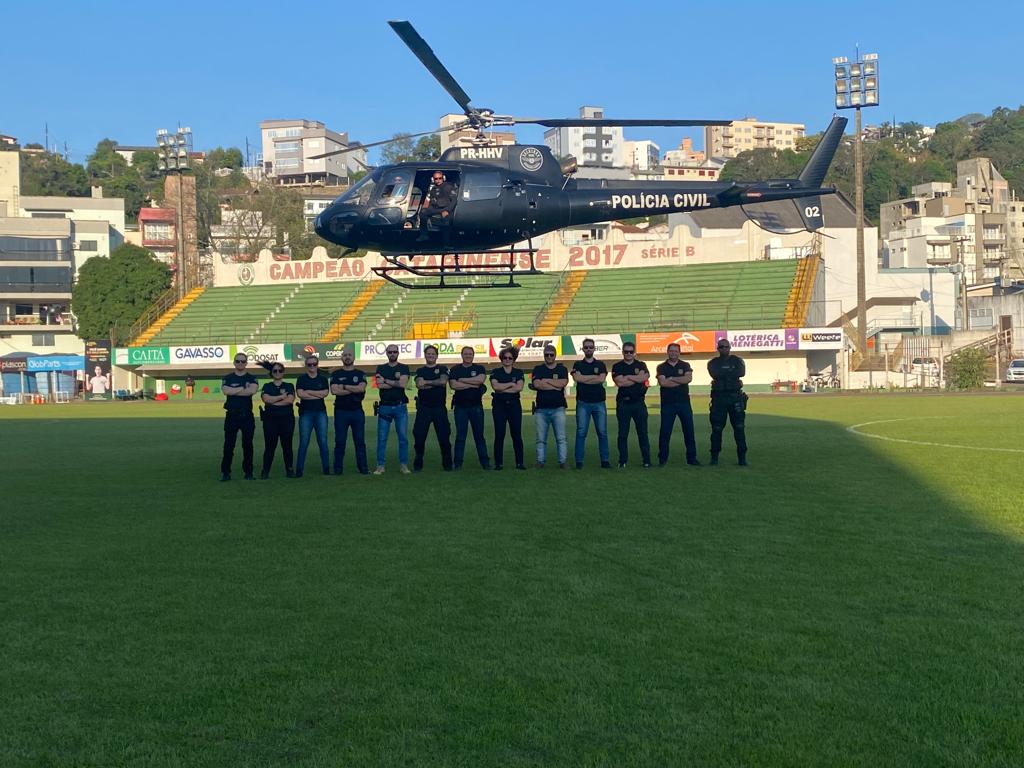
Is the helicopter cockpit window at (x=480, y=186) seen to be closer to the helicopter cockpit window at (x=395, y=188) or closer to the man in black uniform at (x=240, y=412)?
the helicopter cockpit window at (x=395, y=188)

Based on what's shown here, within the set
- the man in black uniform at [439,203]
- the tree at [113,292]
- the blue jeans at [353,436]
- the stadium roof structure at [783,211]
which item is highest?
the stadium roof structure at [783,211]

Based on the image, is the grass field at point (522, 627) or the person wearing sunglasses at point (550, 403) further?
the person wearing sunglasses at point (550, 403)

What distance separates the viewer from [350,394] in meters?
17.2

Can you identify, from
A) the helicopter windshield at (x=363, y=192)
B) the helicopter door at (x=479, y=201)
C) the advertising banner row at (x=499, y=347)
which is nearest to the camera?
the helicopter windshield at (x=363, y=192)

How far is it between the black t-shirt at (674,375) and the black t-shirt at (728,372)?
1.49ft

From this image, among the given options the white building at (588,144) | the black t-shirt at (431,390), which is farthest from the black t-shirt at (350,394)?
the white building at (588,144)


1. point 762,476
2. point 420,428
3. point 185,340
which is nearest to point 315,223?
point 420,428

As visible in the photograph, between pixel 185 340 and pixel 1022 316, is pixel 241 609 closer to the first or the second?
pixel 185 340

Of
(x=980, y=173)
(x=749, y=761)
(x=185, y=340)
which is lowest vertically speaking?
(x=749, y=761)

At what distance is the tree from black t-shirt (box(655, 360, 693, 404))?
66936mm

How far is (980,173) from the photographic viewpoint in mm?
143125

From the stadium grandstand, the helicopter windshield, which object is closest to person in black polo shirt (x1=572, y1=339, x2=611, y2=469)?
the helicopter windshield

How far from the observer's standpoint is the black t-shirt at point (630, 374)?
17.0 metres

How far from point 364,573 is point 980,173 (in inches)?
5982
